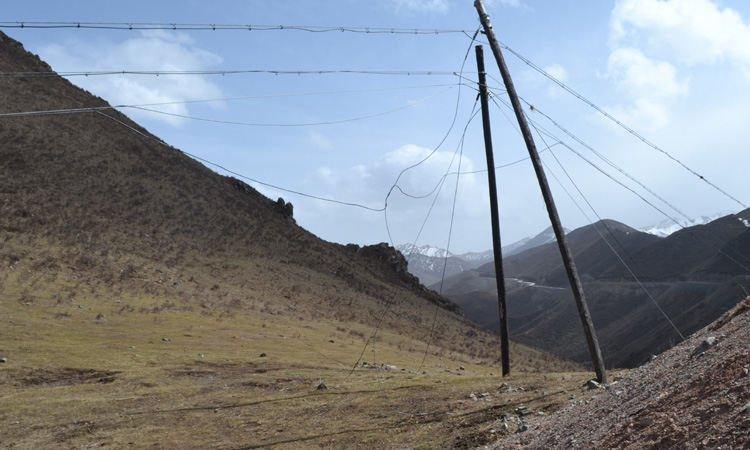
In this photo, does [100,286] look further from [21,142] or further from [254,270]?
[21,142]

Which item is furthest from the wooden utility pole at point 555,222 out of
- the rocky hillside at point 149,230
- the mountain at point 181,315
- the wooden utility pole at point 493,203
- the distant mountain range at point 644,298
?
the distant mountain range at point 644,298

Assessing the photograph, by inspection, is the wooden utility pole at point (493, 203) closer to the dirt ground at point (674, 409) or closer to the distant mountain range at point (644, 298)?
the dirt ground at point (674, 409)

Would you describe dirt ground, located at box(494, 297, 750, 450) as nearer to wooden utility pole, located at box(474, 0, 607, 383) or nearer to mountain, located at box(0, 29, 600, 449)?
wooden utility pole, located at box(474, 0, 607, 383)

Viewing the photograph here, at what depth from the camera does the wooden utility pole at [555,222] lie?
12914 millimetres

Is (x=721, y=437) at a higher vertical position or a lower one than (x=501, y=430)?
higher

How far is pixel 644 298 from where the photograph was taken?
313ft

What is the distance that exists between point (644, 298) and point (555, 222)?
93.1 m

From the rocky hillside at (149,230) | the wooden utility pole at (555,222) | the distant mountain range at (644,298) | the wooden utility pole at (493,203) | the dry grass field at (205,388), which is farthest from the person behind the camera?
the distant mountain range at (644,298)

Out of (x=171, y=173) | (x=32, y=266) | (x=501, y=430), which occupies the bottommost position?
(x=501, y=430)

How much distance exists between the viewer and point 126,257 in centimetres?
4494

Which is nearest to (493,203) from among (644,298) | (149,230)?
(149,230)

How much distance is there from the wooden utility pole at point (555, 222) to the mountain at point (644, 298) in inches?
1496

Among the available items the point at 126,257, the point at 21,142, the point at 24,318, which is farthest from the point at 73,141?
the point at 24,318

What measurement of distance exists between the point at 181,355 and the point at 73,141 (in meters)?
50.9
